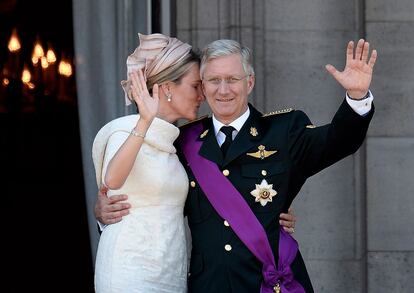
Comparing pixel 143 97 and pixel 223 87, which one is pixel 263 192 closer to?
pixel 223 87

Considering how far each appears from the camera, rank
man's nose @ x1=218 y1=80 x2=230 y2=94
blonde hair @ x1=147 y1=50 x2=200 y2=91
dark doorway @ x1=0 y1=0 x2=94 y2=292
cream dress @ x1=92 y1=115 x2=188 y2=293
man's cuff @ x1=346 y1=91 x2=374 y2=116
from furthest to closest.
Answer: dark doorway @ x1=0 y1=0 x2=94 y2=292, blonde hair @ x1=147 y1=50 x2=200 y2=91, man's nose @ x1=218 y1=80 x2=230 y2=94, cream dress @ x1=92 y1=115 x2=188 y2=293, man's cuff @ x1=346 y1=91 x2=374 y2=116

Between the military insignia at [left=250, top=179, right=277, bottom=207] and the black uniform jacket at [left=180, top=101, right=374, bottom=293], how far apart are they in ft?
0.05

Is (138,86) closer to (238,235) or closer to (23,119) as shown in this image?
(238,235)

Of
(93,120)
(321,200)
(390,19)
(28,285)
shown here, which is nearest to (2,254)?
(28,285)

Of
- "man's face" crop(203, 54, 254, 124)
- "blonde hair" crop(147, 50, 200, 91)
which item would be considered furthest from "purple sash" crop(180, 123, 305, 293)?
"blonde hair" crop(147, 50, 200, 91)

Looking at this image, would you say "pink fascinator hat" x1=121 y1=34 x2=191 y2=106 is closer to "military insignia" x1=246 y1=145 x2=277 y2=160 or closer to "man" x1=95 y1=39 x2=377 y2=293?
"man" x1=95 y1=39 x2=377 y2=293

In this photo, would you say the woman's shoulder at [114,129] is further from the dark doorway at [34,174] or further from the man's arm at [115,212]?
the dark doorway at [34,174]

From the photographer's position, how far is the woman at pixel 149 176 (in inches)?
183

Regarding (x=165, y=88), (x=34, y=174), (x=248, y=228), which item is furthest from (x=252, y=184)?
(x=34, y=174)

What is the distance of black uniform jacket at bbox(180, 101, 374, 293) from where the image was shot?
4.75 meters

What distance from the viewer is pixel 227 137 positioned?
4.92m

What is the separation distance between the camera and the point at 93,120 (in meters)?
6.58

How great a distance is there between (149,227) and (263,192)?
495mm

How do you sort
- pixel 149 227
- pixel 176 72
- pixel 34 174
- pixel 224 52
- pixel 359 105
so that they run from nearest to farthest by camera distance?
pixel 359 105 → pixel 149 227 → pixel 224 52 → pixel 176 72 → pixel 34 174
